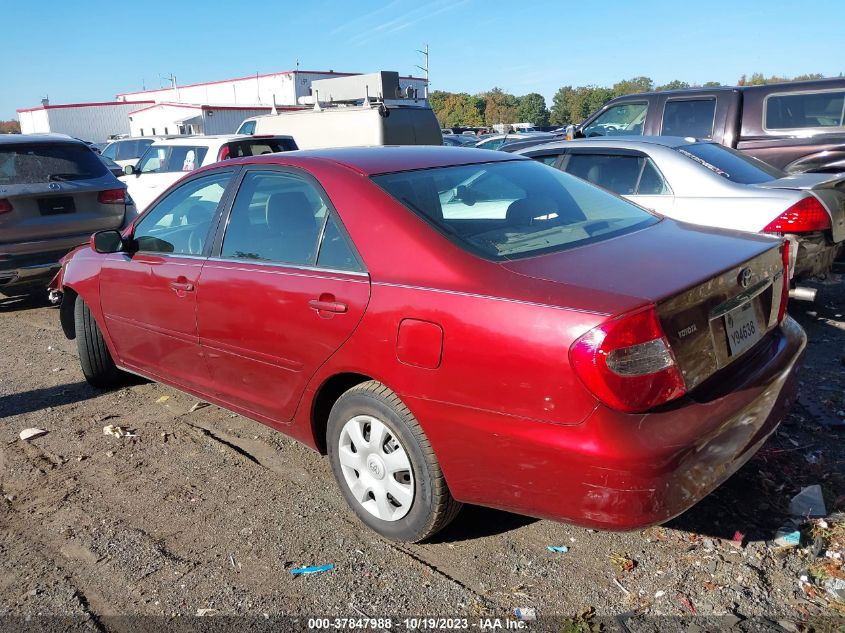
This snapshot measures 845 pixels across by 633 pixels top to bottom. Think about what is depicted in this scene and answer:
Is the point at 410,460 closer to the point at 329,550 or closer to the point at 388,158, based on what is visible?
the point at 329,550

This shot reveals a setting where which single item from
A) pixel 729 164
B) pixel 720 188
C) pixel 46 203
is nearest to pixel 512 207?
pixel 720 188

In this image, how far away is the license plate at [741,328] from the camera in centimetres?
265

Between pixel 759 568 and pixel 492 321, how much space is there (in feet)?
4.92

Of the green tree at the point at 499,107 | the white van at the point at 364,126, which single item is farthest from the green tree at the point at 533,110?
the white van at the point at 364,126

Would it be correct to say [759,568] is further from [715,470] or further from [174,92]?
[174,92]

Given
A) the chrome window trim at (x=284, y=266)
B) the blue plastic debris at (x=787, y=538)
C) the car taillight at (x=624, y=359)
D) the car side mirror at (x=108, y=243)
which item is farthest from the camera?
the car side mirror at (x=108, y=243)

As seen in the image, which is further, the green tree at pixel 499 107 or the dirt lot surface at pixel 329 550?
the green tree at pixel 499 107

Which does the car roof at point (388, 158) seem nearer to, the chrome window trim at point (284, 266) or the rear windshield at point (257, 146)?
the chrome window trim at point (284, 266)

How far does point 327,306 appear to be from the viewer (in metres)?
2.98

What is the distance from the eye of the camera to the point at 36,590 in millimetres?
2834

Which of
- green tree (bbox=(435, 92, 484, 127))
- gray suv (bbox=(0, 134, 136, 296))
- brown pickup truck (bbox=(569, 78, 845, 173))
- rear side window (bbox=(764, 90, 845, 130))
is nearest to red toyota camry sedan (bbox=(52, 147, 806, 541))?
gray suv (bbox=(0, 134, 136, 296))

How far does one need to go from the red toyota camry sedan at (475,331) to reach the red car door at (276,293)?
0.01 metres

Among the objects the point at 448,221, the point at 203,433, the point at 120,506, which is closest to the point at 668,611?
the point at 448,221

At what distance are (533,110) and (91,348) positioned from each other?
224 feet
